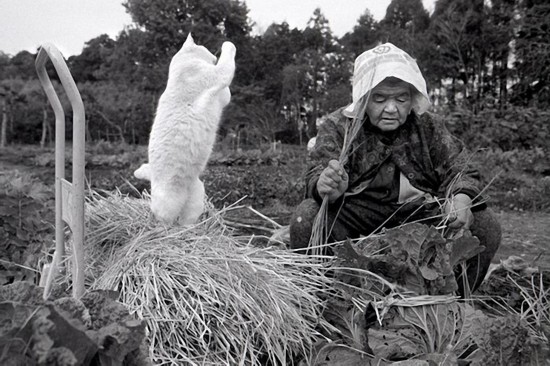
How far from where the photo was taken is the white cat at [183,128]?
1721 millimetres

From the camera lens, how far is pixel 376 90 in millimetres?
1867

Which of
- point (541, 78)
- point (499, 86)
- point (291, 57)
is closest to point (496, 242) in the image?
point (541, 78)

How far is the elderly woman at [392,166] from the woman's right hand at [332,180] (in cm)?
5

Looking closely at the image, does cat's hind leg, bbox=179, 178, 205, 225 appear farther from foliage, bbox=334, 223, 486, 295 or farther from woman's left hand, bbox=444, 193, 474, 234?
woman's left hand, bbox=444, 193, 474, 234

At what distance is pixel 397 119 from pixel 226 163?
25.9ft

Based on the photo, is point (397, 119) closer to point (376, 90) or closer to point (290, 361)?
point (376, 90)

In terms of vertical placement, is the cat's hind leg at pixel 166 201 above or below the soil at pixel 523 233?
above

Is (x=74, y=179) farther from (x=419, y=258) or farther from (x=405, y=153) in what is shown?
(x=405, y=153)

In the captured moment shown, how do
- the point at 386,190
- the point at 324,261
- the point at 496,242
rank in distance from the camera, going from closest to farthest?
the point at 324,261 → the point at 496,242 → the point at 386,190

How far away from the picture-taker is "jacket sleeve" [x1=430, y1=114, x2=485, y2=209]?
1.79 metres

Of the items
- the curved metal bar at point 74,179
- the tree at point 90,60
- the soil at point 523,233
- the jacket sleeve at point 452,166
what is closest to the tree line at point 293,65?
the tree at point 90,60

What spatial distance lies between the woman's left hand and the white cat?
A: 3.18ft

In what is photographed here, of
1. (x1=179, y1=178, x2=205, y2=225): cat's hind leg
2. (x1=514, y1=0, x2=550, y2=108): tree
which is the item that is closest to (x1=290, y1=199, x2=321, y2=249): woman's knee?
(x1=179, y1=178, x2=205, y2=225): cat's hind leg

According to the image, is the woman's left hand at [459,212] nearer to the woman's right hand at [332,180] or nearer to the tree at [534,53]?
the woman's right hand at [332,180]
